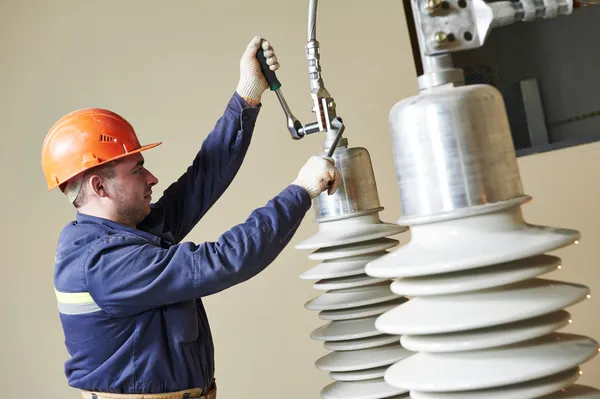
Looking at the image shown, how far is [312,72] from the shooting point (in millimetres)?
1197

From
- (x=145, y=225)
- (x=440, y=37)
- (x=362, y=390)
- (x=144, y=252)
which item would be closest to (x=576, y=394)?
(x=440, y=37)

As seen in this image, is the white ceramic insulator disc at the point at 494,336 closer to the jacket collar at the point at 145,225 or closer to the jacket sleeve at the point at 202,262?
the jacket sleeve at the point at 202,262

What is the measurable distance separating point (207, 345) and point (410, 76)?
6.23 ft

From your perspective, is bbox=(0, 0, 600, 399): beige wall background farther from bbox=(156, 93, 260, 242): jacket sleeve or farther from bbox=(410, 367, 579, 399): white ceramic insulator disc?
bbox=(410, 367, 579, 399): white ceramic insulator disc

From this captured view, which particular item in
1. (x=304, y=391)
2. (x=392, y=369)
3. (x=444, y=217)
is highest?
(x=444, y=217)

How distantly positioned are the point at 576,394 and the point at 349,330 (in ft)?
1.79

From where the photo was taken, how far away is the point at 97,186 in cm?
208

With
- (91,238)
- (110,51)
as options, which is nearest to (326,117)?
(91,238)

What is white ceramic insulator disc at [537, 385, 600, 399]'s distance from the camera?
24.3 inches

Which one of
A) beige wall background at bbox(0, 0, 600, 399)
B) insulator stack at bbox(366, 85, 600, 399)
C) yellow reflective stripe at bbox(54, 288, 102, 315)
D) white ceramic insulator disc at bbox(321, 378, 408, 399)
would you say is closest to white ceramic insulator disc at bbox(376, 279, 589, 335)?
insulator stack at bbox(366, 85, 600, 399)

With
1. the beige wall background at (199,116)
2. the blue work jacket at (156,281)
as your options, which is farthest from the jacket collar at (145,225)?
the beige wall background at (199,116)

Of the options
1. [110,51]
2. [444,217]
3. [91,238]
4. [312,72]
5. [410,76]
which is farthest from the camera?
[110,51]

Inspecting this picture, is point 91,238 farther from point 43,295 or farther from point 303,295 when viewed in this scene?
point 43,295

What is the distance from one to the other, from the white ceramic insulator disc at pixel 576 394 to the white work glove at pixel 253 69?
134cm
